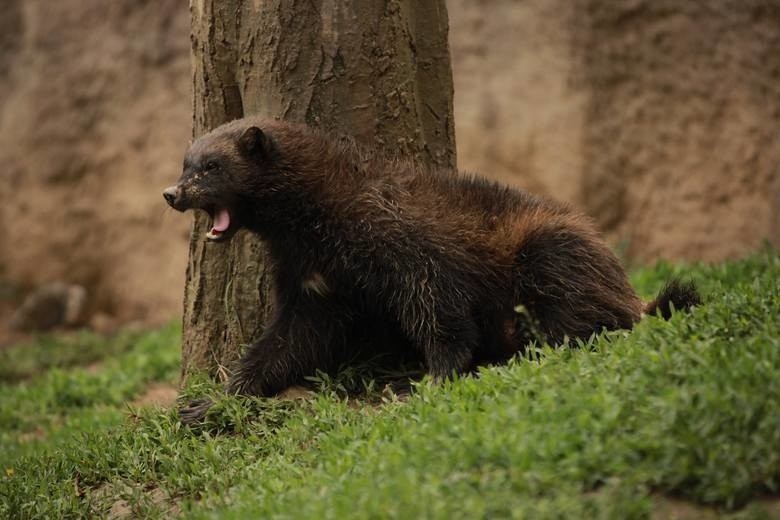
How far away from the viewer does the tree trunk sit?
564cm

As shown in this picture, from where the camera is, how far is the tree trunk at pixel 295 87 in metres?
5.64

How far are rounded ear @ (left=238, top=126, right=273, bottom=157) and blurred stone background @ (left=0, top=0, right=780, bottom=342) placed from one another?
5731 mm

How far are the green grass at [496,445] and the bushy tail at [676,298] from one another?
135mm

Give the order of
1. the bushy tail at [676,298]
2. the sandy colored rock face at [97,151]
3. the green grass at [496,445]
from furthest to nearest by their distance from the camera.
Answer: the sandy colored rock face at [97,151] → the bushy tail at [676,298] → the green grass at [496,445]

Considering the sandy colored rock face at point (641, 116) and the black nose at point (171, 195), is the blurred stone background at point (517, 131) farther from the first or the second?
the black nose at point (171, 195)

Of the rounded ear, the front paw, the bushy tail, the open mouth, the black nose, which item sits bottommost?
the front paw

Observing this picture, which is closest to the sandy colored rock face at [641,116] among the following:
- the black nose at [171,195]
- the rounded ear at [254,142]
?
the rounded ear at [254,142]

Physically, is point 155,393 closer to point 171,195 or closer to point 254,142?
point 171,195

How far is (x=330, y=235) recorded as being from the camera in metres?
5.20

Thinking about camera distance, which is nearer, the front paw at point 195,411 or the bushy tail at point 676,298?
the bushy tail at point 676,298

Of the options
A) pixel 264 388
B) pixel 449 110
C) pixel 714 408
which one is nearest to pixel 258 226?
pixel 264 388

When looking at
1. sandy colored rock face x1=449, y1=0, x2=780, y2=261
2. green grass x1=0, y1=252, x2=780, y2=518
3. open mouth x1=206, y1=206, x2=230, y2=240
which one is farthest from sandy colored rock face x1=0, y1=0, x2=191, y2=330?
open mouth x1=206, y1=206, x2=230, y2=240

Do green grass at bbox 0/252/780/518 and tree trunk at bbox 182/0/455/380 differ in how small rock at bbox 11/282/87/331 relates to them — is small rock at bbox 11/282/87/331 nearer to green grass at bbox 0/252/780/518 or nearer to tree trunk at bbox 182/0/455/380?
tree trunk at bbox 182/0/455/380

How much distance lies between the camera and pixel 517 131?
428 inches
